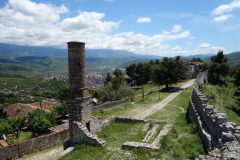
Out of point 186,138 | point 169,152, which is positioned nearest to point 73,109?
point 169,152

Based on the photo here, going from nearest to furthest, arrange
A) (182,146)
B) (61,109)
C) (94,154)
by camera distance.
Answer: (182,146), (94,154), (61,109)

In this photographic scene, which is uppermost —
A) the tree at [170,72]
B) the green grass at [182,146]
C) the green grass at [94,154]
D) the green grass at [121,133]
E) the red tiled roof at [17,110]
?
the tree at [170,72]

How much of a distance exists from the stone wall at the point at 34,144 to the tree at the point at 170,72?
26.0 meters

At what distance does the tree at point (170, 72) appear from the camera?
3638 cm

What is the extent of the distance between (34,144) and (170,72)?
31.0 m

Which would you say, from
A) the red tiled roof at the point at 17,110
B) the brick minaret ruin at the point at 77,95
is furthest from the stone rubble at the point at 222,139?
the red tiled roof at the point at 17,110

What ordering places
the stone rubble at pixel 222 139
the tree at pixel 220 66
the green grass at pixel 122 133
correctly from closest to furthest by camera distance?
1. the stone rubble at pixel 222 139
2. the green grass at pixel 122 133
3. the tree at pixel 220 66

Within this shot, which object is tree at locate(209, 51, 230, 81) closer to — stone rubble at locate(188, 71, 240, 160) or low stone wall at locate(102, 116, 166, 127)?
low stone wall at locate(102, 116, 166, 127)

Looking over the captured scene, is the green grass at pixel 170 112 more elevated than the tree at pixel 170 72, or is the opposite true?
the tree at pixel 170 72

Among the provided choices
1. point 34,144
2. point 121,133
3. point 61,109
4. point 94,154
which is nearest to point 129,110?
point 121,133

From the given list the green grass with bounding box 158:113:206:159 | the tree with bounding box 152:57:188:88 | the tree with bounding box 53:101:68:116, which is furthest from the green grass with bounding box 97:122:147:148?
the tree with bounding box 152:57:188:88

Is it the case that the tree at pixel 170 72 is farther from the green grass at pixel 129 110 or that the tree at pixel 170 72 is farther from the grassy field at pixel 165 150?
the grassy field at pixel 165 150

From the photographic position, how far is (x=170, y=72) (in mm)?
37156

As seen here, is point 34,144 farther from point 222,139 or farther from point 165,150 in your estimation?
point 222,139
